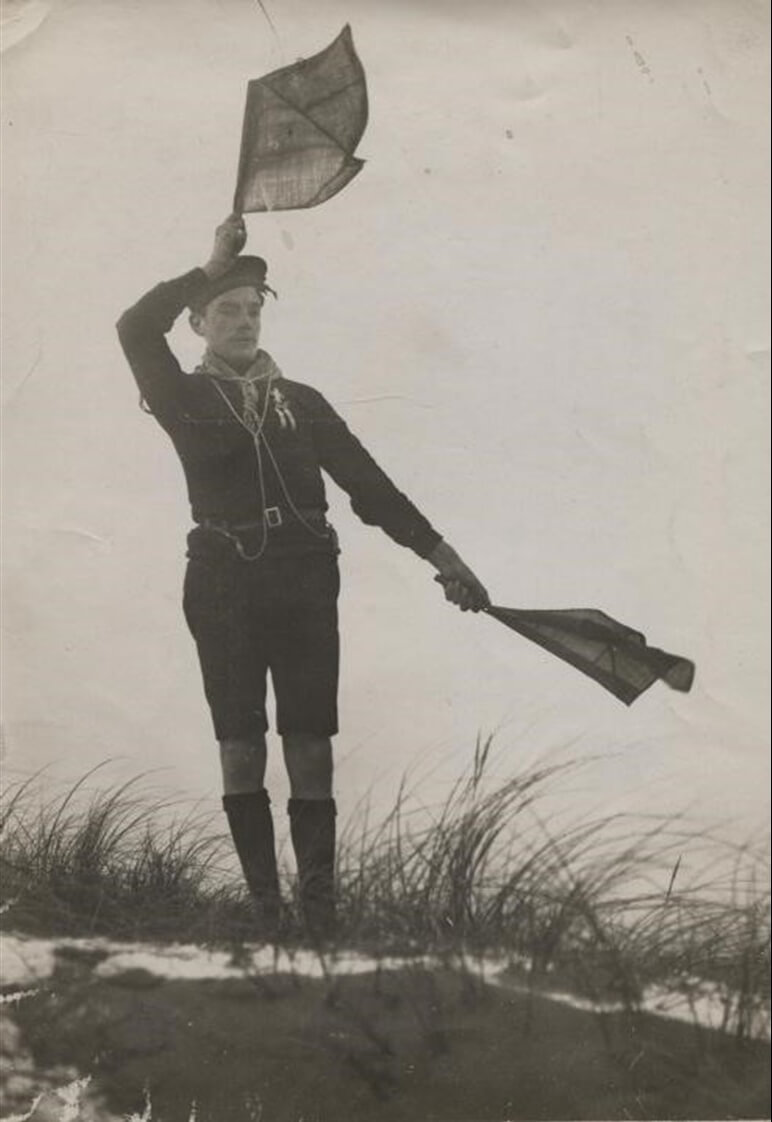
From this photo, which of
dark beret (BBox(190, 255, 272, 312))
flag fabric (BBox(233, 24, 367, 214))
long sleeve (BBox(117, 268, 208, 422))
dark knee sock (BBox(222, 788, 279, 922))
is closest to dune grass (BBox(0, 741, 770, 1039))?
dark knee sock (BBox(222, 788, 279, 922))

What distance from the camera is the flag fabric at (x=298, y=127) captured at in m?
1.79

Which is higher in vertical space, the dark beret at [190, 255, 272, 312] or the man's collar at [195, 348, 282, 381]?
the dark beret at [190, 255, 272, 312]

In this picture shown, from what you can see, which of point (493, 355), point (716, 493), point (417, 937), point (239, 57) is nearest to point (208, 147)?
point (239, 57)

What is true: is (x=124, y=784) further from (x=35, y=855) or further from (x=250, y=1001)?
(x=250, y=1001)

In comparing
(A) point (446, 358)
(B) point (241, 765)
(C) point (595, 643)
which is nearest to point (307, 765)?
(B) point (241, 765)

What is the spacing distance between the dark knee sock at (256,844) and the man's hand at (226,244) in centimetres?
64

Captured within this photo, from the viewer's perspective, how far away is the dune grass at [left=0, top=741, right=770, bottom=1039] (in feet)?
5.74

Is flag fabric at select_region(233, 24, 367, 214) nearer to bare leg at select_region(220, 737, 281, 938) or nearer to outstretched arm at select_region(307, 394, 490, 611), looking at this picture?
outstretched arm at select_region(307, 394, 490, 611)

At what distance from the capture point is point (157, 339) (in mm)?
1782

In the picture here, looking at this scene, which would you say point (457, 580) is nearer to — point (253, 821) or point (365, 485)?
point (365, 485)

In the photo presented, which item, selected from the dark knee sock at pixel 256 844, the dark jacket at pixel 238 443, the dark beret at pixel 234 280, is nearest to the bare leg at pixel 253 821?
the dark knee sock at pixel 256 844

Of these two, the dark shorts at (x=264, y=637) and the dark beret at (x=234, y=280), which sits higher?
the dark beret at (x=234, y=280)

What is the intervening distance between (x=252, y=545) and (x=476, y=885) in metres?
0.50

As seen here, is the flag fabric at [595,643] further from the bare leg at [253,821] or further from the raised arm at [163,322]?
the raised arm at [163,322]
